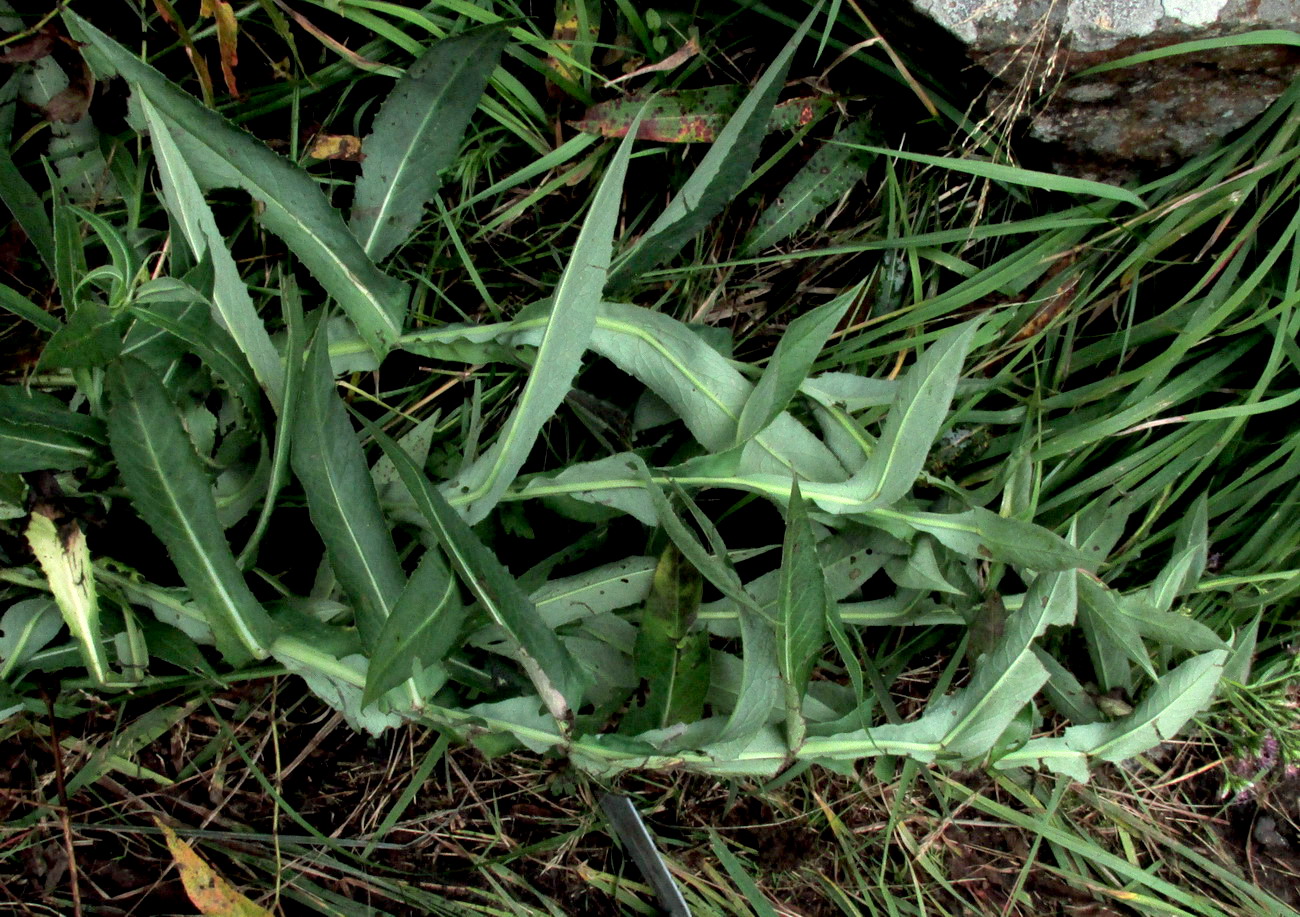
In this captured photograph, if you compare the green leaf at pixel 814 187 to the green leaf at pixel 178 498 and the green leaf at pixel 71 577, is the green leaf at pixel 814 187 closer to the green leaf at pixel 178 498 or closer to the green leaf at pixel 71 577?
the green leaf at pixel 178 498

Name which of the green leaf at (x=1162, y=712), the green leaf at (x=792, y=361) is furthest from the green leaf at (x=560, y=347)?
the green leaf at (x=1162, y=712)

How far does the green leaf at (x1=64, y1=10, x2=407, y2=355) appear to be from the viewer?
0.85 metres

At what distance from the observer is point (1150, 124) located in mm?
992

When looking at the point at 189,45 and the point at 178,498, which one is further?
the point at 189,45

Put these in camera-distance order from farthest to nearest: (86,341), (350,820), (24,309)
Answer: (350,820) < (24,309) < (86,341)

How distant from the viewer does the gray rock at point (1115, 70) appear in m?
0.92

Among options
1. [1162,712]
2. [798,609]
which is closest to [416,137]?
[798,609]

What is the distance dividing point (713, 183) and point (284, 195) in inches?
16.4

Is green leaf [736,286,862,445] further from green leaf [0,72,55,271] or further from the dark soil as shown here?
green leaf [0,72,55,271]

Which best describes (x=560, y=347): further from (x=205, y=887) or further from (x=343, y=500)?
(x=205, y=887)

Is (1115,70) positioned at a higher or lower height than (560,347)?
higher

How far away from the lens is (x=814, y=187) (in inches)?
40.8

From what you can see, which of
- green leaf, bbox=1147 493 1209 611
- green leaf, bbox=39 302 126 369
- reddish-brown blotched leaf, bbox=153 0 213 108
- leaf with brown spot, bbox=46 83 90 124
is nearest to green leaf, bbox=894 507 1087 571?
green leaf, bbox=1147 493 1209 611

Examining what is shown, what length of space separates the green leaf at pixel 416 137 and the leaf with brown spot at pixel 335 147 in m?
0.07
